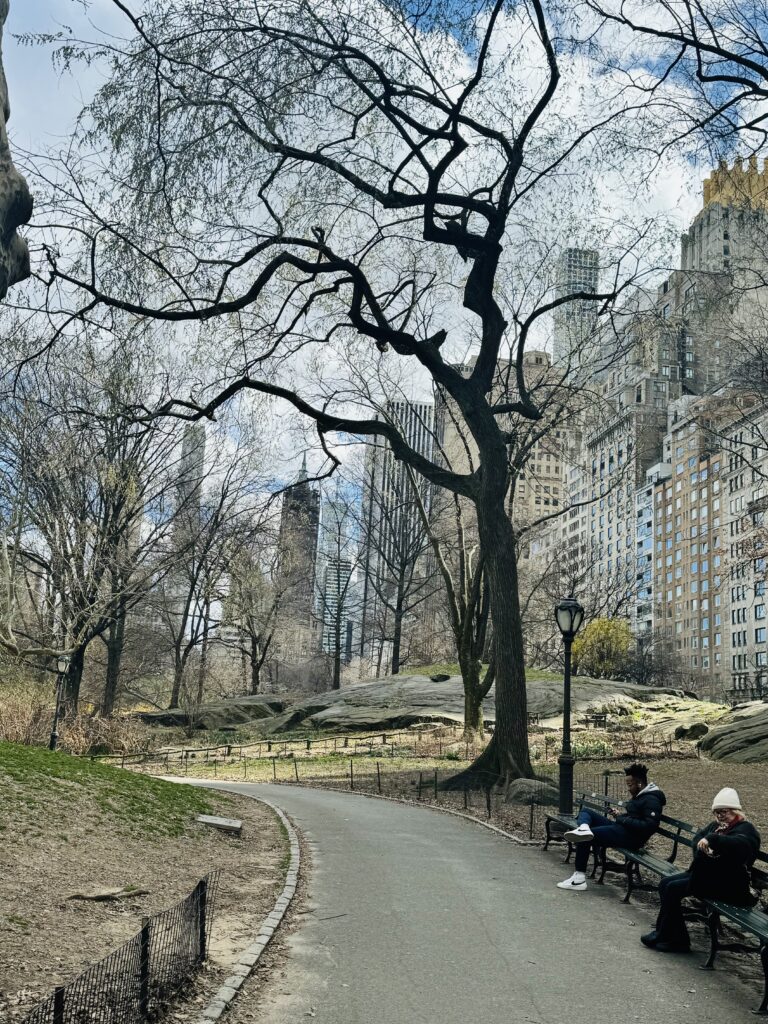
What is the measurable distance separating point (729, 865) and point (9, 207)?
656 cm

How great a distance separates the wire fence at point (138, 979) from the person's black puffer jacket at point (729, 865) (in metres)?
3.81

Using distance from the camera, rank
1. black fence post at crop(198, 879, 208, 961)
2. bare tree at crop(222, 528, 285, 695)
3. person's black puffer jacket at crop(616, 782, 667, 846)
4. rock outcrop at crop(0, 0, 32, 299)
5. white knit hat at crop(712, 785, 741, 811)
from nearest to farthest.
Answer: rock outcrop at crop(0, 0, 32, 299) < black fence post at crop(198, 879, 208, 961) < white knit hat at crop(712, 785, 741, 811) < person's black puffer jacket at crop(616, 782, 667, 846) < bare tree at crop(222, 528, 285, 695)

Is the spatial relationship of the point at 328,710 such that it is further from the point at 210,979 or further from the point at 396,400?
the point at 210,979

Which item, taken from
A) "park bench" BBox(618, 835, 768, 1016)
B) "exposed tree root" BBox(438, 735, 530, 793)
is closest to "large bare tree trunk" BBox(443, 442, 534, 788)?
"exposed tree root" BBox(438, 735, 530, 793)

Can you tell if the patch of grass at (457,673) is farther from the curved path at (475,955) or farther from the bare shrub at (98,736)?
the curved path at (475,955)

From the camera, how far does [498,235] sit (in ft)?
61.0

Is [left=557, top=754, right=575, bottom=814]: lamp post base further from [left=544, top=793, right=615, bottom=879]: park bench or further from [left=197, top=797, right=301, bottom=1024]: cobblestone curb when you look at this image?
[left=197, top=797, right=301, bottom=1024]: cobblestone curb

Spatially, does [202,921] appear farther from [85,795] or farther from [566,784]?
[566,784]

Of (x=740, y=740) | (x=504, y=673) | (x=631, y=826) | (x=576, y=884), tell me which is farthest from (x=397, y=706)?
(x=631, y=826)

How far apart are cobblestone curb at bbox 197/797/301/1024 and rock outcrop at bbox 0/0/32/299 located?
4.33 metres

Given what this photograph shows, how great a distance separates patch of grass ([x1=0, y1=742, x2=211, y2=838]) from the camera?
1039 cm

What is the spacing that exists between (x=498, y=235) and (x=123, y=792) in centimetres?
1280

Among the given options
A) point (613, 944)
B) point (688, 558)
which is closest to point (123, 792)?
point (613, 944)

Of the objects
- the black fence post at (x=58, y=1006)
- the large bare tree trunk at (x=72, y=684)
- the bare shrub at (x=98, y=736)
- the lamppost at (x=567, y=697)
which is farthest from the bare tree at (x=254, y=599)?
the black fence post at (x=58, y=1006)
